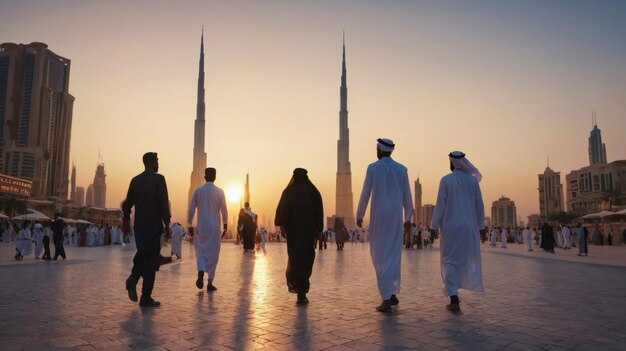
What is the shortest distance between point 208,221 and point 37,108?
19770cm

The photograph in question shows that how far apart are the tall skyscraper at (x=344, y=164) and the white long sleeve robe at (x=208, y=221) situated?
15554cm

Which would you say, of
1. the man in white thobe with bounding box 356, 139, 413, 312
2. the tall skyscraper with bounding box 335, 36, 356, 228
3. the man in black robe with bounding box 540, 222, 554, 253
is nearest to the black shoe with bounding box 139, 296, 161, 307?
the man in white thobe with bounding box 356, 139, 413, 312

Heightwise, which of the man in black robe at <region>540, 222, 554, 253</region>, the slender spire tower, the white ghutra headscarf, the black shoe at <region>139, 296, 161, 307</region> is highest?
the slender spire tower

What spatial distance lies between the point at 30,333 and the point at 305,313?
2.63m

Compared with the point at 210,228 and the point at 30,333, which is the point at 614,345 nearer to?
the point at 30,333

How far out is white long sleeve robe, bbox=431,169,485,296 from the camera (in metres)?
5.49

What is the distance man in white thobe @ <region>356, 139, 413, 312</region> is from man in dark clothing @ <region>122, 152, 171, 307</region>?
264 cm

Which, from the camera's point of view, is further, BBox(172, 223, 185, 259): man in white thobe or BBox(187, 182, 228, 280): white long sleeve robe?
BBox(172, 223, 185, 259): man in white thobe

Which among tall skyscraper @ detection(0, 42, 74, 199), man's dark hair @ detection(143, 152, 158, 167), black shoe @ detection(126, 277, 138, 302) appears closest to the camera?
black shoe @ detection(126, 277, 138, 302)

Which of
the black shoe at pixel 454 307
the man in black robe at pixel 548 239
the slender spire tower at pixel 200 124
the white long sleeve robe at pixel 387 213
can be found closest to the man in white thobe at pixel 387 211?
the white long sleeve robe at pixel 387 213

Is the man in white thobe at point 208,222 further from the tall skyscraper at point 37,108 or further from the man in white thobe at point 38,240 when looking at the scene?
the tall skyscraper at point 37,108

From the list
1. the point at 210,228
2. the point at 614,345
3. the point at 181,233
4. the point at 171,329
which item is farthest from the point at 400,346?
the point at 181,233

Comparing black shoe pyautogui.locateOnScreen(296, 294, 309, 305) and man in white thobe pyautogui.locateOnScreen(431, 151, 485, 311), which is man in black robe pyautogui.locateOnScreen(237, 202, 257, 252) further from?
man in white thobe pyautogui.locateOnScreen(431, 151, 485, 311)

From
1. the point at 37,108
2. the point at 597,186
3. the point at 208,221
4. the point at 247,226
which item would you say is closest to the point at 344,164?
the point at 597,186
